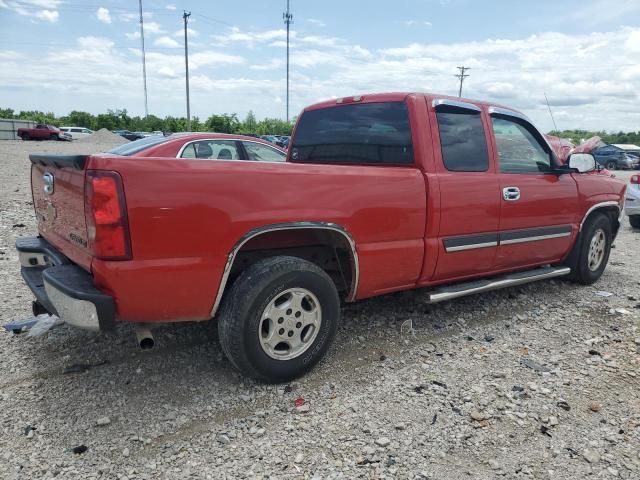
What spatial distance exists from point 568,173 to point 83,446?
458cm

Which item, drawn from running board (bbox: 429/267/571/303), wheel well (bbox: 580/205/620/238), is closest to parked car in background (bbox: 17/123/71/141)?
wheel well (bbox: 580/205/620/238)

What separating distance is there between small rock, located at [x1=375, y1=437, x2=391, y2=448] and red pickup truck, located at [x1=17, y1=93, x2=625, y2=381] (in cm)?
75

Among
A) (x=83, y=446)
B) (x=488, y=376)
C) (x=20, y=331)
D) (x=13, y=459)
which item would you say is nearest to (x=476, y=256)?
(x=488, y=376)

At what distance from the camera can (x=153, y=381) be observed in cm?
323

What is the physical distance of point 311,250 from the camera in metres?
3.60

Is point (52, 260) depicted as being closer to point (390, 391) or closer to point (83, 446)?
point (83, 446)

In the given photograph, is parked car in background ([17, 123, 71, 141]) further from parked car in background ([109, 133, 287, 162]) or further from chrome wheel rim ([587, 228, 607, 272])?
chrome wheel rim ([587, 228, 607, 272])

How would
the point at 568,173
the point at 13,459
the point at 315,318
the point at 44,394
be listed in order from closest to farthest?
the point at 13,459
the point at 44,394
the point at 315,318
the point at 568,173

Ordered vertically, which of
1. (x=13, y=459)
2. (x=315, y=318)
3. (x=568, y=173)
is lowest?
(x=13, y=459)

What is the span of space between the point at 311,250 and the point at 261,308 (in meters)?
0.77

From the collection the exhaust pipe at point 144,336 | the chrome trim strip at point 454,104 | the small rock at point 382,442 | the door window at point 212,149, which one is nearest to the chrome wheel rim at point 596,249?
the chrome trim strip at point 454,104

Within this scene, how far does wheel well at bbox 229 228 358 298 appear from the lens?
3259 mm

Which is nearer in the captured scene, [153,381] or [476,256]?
[153,381]

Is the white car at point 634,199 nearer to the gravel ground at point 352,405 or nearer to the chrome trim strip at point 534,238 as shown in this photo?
the chrome trim strip at point 534,238
